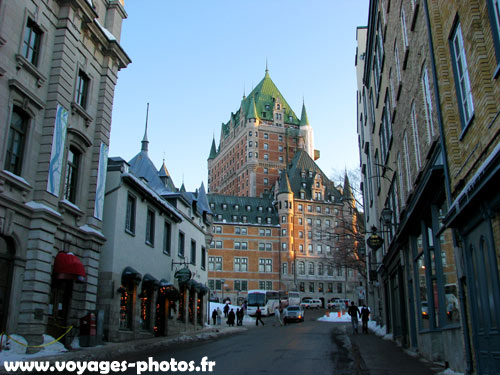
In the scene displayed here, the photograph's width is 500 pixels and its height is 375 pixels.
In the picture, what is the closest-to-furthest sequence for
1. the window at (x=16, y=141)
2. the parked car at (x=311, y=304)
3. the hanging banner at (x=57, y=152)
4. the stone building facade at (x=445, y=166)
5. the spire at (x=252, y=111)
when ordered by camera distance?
the stone building facade at (x=445, y=166)
the window at (x=16, y=141)
the hanging banner at (x=57, y=152)
the parked car at (x=311, y=304)
the spire at (x=252, y=111)

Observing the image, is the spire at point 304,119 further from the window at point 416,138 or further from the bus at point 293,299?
the window at point 416,138

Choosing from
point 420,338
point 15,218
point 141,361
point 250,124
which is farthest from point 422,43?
point 250,124

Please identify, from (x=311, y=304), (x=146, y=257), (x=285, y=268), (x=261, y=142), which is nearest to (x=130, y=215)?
(x=146, y=257)

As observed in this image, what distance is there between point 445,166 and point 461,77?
1.94 meters

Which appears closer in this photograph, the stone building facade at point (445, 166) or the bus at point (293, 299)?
the stone building facade at point (445, 166)

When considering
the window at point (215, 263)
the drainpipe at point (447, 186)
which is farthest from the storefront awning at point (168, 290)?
the window at point (215, 263)

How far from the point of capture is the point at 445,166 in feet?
33.6

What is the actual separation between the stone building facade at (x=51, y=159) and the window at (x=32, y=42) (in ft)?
0.12

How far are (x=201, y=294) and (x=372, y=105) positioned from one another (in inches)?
713

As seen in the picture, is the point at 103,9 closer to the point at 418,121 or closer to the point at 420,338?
the point at 418,121

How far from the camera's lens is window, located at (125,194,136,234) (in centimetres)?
2355

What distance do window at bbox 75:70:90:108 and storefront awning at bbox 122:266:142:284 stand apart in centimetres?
776

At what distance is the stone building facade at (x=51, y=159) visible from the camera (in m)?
14.8

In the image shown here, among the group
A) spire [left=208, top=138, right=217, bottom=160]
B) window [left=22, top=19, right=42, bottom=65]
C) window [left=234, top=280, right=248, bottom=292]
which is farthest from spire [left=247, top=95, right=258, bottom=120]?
window [left=22, top=19, right=42, bottom=65]
